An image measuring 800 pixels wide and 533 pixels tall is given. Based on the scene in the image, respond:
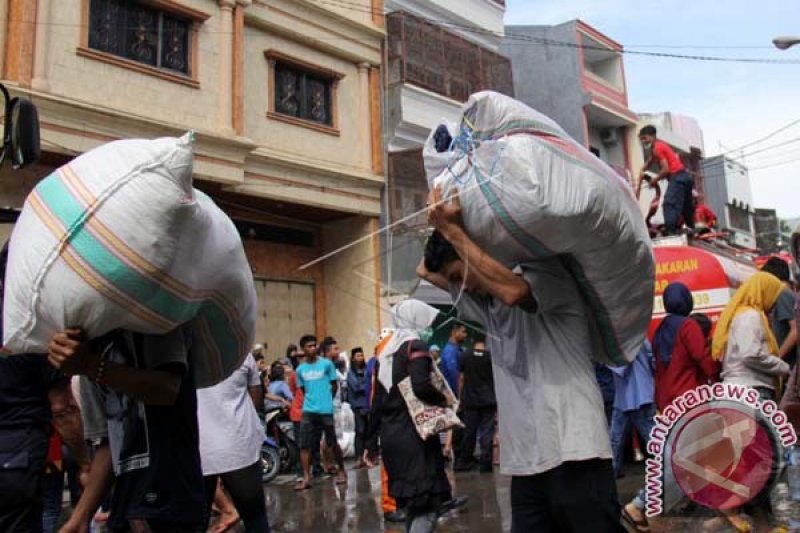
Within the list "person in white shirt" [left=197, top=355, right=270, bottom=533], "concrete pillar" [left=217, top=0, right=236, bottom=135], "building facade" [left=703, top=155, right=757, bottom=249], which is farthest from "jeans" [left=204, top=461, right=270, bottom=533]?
"building facade" [left=703, top=155, right=757, bottom=249]

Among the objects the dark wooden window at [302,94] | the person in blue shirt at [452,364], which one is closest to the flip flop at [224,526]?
the person in blue shirt at [452,364]

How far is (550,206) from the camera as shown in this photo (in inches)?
91.7

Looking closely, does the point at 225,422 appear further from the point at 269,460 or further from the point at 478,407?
the point at 269,460

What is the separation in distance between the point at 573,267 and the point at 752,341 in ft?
9.07

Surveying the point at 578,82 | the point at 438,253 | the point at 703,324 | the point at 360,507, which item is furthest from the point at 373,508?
the point at 578,82

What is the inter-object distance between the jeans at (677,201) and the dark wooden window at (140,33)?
8253 millimetres

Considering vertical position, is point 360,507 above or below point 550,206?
below

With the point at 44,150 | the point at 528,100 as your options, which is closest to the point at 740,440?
the point at 44,150

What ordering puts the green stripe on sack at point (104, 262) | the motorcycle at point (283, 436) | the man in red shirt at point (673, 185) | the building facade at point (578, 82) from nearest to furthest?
the green stripe on sack at point (104, 262) < the man in red shirt at point (673, 185) < the motorcycle at point (283, 436) < the building facade at point (578, 82)

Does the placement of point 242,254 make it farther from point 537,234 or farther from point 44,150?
point 44,150

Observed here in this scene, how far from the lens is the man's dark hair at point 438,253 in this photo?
2.67 meters

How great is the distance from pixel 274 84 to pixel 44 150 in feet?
16.4

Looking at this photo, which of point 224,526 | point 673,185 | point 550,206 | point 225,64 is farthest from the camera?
point 225,64

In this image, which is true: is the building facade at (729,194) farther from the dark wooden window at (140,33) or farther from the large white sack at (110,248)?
the large white sack at (110,248)
